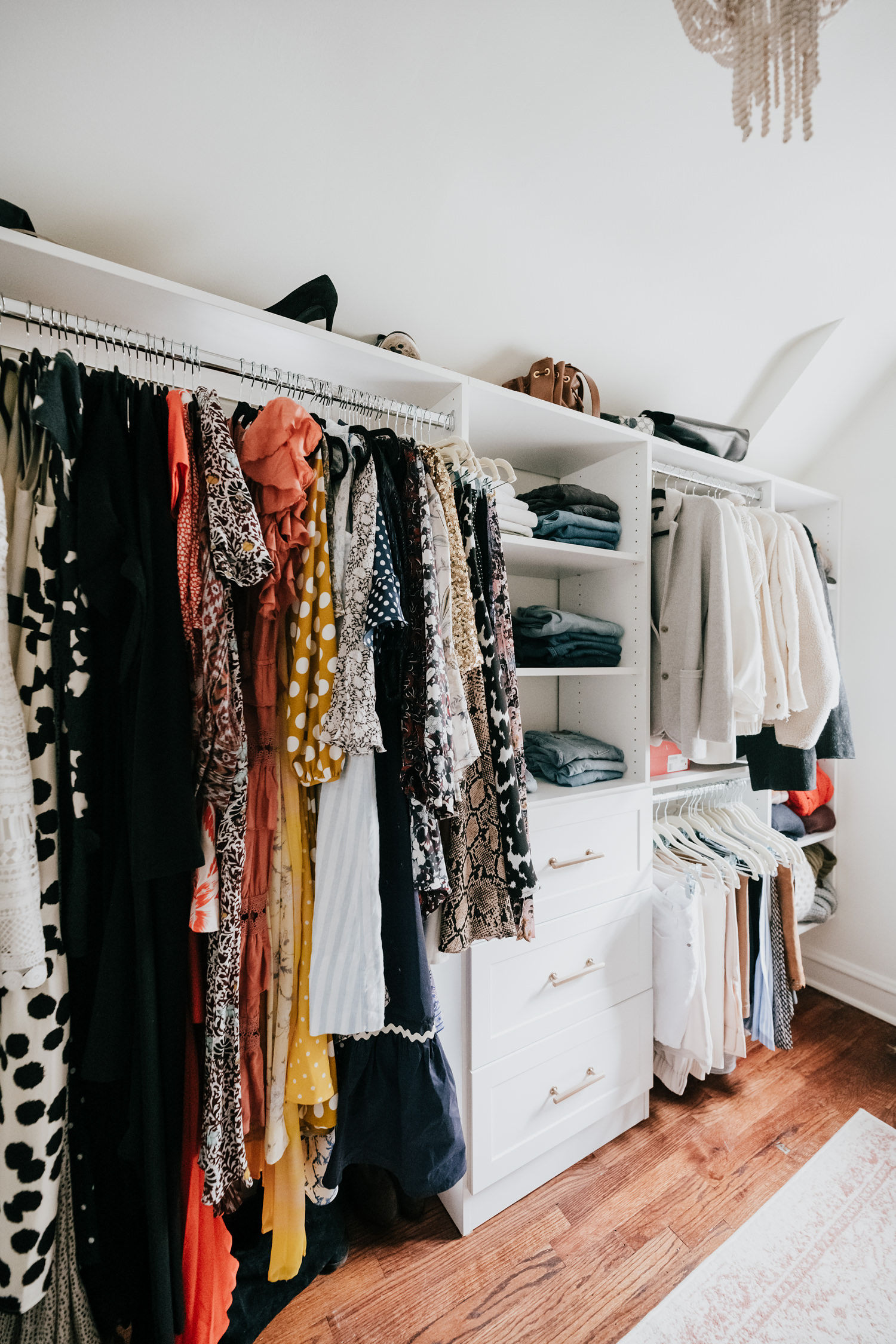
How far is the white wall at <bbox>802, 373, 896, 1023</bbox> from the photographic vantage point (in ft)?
7.04

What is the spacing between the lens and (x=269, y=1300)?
115 centimetres

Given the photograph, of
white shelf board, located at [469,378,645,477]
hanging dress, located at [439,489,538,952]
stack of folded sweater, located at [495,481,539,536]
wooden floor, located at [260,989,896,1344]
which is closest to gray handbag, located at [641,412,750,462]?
white shelf board, located at [469,378,645,477]

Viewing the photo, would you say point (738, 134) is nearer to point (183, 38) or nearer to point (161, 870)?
point (183, 38)

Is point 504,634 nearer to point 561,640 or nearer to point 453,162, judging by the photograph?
point 561,640

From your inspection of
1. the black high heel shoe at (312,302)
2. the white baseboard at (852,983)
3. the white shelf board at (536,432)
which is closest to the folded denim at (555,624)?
the white shelf board at (536,432)

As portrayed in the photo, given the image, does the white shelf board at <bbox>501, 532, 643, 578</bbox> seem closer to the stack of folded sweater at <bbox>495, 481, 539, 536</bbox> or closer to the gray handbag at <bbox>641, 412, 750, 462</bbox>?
the stack of folded sweater at <bbox>495, 481, 539, 536</bbox>

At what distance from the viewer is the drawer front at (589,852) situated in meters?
1.38

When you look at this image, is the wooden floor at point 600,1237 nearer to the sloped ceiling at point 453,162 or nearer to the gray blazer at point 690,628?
the gray blazer at point 690,628

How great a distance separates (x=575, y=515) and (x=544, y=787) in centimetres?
76

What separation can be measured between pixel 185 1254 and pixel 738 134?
98.1 inches

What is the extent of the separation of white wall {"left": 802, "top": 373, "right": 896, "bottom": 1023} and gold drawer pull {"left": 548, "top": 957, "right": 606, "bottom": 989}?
4.89 feet

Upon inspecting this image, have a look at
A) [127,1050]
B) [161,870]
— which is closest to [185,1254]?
[127,1050]

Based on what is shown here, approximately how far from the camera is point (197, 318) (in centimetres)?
103

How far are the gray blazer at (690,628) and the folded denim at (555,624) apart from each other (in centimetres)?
16
